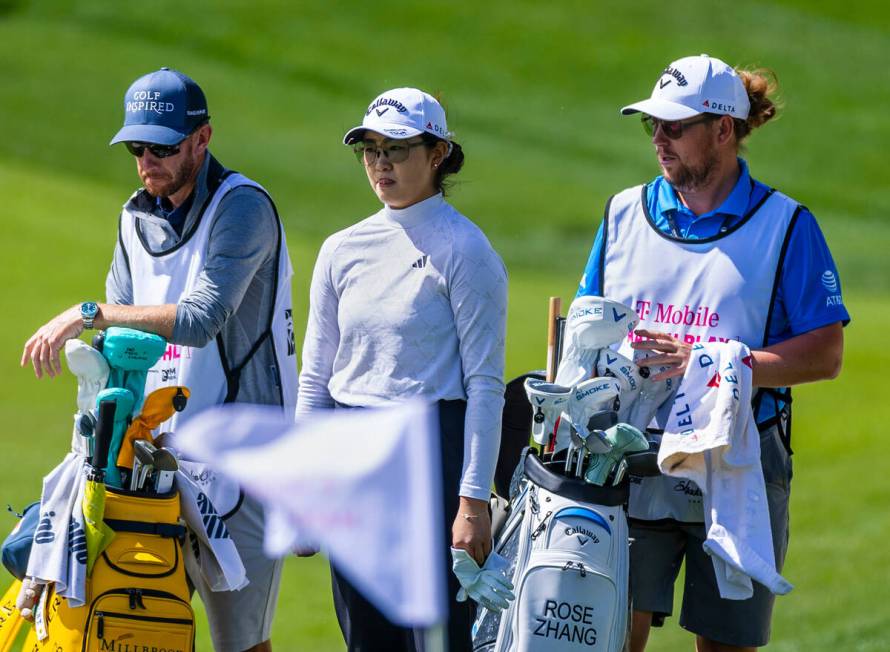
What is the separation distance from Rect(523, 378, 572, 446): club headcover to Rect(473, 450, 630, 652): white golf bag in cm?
11

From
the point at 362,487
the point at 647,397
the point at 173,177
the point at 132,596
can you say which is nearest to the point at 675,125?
the point at 647,397

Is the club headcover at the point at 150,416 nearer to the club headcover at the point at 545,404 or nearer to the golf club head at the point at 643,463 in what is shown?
the club headcover at the point at 545,404

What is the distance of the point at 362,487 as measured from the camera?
12.7 ft

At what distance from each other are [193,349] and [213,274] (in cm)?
28

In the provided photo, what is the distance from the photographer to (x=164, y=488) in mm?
4621

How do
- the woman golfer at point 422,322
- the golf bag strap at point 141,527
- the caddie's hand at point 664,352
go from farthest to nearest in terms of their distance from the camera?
the caddie's hand at point 664,352 → the golf bag strap at point 141,527 → the woman golfer at point 422,322

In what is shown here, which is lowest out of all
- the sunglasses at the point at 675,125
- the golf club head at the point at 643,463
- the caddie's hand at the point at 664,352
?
the golf club head at the point at 643,463

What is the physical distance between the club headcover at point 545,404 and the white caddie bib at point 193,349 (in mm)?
810

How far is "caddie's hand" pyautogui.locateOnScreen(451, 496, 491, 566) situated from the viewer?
14.3 feet

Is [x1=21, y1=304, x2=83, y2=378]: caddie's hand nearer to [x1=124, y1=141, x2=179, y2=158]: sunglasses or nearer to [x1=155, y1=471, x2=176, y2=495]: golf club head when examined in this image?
[x1=155, y1=471, x2=176, y2=495]: golf club head

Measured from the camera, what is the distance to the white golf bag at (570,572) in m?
4.57

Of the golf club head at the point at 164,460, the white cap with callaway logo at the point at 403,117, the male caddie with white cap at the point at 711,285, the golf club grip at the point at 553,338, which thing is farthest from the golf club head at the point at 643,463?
the golf club head at the point at 164,460

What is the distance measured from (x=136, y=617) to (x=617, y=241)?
183 centimetres

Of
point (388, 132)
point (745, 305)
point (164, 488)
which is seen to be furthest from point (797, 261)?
point (164, 488)
